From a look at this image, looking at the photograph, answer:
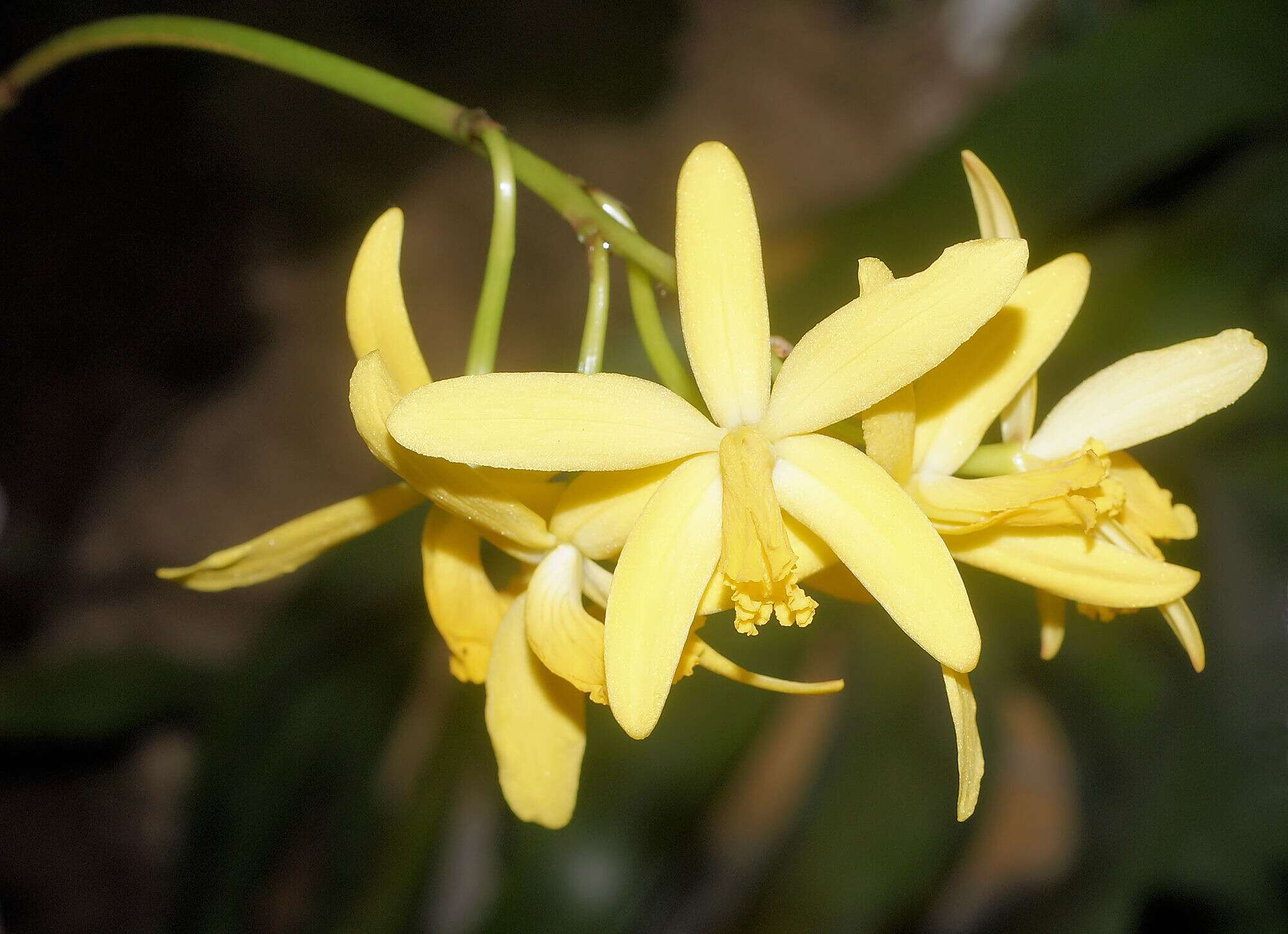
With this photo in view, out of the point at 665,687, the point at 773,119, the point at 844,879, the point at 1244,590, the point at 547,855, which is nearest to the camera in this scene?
the point at 665,687

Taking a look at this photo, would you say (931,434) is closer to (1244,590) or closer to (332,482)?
(1244,590)

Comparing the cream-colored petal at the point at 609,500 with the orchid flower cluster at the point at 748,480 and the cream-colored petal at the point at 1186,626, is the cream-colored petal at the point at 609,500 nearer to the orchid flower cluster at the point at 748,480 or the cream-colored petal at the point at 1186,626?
the orchid flower cluster at the point at 748,480

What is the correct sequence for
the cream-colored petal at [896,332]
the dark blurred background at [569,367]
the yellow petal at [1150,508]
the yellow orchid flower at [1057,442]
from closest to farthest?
1. the cream-colored petal at [896,332]
2. the yellow orchid flower at [1057,442]
3. the yellow petal at [1150,508]
4. the dark blurred background at [569,367]

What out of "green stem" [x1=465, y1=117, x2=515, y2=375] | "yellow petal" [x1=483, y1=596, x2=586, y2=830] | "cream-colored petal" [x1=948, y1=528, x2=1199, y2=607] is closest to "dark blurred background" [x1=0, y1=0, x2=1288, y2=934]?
"yellow petal" [x1=483, y1=596, x2=586, y2=830]

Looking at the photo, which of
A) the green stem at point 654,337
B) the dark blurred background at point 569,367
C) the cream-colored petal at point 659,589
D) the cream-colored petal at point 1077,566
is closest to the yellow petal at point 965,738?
the cream-colored petal at point 1077,566

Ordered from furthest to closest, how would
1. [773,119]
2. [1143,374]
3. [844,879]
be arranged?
[773,119] → [844,879] → [1143,374]

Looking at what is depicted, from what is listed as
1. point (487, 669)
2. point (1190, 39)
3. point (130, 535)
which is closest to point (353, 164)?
point (130, 535)
